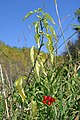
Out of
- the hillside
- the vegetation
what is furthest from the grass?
the hillside

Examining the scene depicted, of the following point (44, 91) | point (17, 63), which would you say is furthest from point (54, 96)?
point (17, 63)

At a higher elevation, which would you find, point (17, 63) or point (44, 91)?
point (17, 63)

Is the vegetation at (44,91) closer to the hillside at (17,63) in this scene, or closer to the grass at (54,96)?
the grass at (54,96)

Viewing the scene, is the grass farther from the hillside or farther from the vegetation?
the hillside

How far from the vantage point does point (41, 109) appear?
1.51 metres

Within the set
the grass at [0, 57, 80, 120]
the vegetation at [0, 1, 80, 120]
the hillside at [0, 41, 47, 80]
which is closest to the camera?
the vegetation at [0, 1, 80, 120]

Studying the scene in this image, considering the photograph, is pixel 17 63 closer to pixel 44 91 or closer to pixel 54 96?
pixel 44 91

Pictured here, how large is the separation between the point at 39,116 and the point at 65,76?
0.44m

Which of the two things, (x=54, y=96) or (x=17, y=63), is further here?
(x=17, y=63)

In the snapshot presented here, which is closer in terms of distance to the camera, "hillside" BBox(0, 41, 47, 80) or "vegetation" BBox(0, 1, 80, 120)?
"vegetation" BBox(0, 1, 80, 120)

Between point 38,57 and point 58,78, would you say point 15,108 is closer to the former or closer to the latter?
point 58,78

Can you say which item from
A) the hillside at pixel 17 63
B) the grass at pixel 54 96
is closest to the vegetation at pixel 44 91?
the grass at pixel 54 96

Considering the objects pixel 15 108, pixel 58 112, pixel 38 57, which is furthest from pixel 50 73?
pixel 38 57

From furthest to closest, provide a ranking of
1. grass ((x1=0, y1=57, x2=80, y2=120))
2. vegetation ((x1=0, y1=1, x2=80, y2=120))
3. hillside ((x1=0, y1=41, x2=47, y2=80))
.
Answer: hillside ((x1=0, y1=41, x2=47, y2=80)) < grass ((x1=0, y1=57, x2=80, y2=120)) < vegetation ((x1=0, y1=1, x2=80, y2=120))
